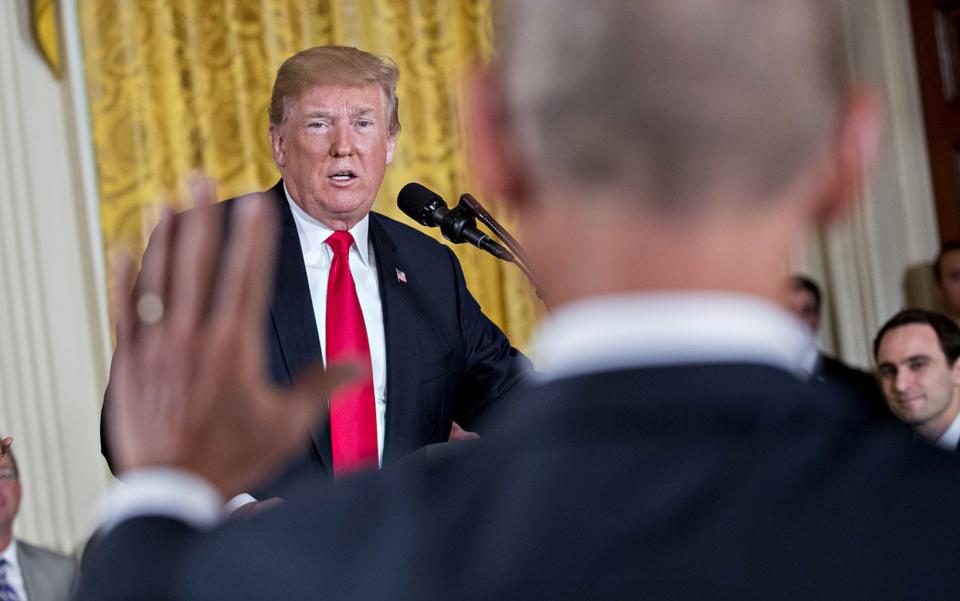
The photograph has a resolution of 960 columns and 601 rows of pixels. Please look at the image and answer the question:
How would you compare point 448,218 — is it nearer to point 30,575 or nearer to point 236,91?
point 30,575

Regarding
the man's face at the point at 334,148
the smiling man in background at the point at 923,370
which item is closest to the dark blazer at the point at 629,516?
the man's face at the point at 334,148

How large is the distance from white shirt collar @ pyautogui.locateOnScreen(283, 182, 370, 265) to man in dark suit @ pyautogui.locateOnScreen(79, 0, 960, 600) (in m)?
2.20

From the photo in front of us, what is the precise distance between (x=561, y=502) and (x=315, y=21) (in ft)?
16.7

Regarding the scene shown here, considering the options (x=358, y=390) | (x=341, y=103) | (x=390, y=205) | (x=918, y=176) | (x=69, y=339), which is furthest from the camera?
(x=918, y=176)

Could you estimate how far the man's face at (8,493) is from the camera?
4266mm

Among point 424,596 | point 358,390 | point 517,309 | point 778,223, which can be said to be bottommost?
point 517,309

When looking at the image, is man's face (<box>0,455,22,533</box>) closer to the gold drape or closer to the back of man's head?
the gold drape

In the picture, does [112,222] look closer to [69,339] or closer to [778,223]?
[69,339]

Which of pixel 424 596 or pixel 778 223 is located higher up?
pixel 778 223

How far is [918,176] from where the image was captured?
6.64 metres

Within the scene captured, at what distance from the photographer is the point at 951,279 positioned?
618 centimetres

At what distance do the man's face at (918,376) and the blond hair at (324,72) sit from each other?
102 inches

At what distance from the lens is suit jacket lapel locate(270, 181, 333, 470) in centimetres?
257

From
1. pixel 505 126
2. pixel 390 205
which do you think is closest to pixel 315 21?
pixel 390 205
